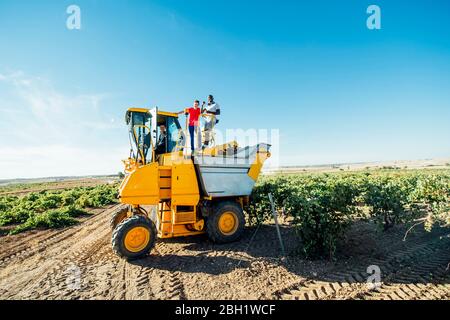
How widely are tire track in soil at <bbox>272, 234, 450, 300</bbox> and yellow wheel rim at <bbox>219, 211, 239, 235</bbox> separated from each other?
3160 millimetres

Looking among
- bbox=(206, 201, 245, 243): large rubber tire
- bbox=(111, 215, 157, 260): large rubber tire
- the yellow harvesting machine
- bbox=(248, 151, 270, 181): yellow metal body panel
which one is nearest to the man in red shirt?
the yellow harvesting machine

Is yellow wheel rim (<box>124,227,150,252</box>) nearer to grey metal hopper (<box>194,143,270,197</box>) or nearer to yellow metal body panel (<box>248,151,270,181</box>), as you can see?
grey metal hopper (<box>194,143,270,197</box>)

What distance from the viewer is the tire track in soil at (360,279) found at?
4.39 meters

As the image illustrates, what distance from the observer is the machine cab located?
7430 millimetres

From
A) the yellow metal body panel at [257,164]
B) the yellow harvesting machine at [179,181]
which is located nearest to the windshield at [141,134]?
the yellow harvesting machine at [179,181]

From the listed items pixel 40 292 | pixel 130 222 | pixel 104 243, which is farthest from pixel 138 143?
pixel 40 292

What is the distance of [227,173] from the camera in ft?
25.7

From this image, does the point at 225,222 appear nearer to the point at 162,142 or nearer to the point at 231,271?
the point at 231,271

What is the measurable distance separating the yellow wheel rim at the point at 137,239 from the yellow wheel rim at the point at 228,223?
7.39 ft

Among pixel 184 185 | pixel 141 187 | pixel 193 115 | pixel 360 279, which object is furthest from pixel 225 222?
pixel 360 279

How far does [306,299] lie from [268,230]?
484cm

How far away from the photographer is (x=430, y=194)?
18.9 feet

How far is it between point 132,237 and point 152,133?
293cm
